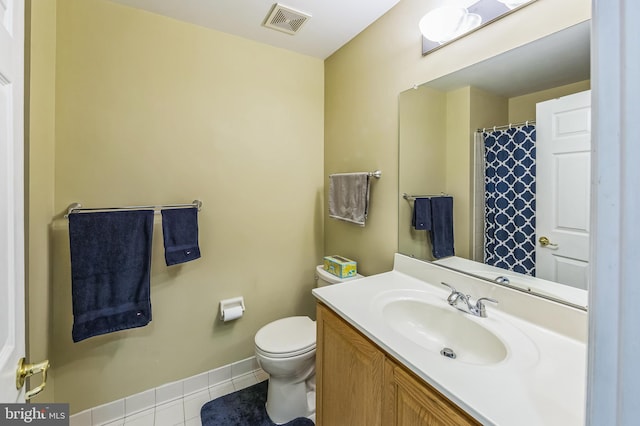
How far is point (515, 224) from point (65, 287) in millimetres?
2233

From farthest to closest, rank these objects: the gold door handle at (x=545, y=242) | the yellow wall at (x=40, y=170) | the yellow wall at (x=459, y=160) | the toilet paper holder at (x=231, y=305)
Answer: the toilet paper holder at (x=231, y=305), the yellow wall at (x=459, y=160), the yellow wall at (x=40, y=170), the gold door handle at (x=545, y=242)

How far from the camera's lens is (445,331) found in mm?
→ 1134

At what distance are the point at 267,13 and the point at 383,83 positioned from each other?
798mm

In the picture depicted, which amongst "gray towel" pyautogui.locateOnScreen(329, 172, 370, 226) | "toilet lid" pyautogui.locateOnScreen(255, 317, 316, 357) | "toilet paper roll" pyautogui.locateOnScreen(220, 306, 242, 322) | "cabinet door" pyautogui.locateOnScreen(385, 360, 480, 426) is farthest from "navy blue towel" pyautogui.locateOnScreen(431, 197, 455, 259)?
"toilet paper roll" pyautogui.locateOnScreen(220, 306, 242, 322)

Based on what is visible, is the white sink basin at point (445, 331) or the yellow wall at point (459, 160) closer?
the white sink basin at point (445, 331)

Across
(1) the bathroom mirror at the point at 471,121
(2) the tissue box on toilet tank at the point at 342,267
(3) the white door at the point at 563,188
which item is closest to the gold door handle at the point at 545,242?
(3) the white door at the point at 563,188

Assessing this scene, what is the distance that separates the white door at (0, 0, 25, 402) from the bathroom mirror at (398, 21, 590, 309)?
1487 millimetres

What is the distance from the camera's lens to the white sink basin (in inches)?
38.5

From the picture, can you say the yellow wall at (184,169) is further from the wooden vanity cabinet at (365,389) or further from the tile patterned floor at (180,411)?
the wooden vanity cabinet at (365,389)

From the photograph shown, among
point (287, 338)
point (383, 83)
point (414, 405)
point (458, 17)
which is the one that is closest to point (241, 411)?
point (287, 338)

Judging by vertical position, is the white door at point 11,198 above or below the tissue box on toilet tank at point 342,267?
above

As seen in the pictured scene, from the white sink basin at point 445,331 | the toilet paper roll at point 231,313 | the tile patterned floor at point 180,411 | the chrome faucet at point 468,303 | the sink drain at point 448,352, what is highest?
the chrome faucet at point 468,303

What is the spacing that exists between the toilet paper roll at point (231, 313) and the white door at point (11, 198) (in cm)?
115

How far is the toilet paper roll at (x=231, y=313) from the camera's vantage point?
5.86 ft
